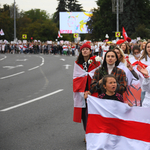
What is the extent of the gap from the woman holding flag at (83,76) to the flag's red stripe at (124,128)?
4.27ft

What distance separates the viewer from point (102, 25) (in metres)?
67.8

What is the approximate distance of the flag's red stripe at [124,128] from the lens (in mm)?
4938

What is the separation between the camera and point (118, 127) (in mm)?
5016

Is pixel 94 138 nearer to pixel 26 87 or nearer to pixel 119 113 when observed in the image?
pixel 119 113

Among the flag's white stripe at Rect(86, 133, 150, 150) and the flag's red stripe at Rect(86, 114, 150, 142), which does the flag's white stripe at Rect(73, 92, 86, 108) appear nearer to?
the flag's red stripe at Rect(86, 114, 150, 142)

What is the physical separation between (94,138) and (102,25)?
63831 millimetres

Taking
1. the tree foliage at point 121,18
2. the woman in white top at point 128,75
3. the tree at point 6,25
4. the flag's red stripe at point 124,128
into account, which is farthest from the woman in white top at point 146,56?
the tree at point 6,25

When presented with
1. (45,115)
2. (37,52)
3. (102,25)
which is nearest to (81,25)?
(102,25)

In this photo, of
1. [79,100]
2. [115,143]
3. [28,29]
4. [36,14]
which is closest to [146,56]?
[79,100]

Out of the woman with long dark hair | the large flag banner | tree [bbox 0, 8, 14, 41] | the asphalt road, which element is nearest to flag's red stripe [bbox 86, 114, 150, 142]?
the large flag banner

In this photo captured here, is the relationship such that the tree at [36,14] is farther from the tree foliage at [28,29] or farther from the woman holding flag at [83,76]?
the woman holding flag at [83,76]

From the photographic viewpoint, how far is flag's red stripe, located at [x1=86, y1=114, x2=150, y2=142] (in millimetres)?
4938

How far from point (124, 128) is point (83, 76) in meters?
1.61

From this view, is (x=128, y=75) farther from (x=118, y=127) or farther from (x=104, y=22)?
(x=104, y=22)
